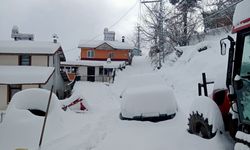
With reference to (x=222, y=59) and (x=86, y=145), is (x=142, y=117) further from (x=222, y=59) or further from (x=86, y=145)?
(x=222, y=59)

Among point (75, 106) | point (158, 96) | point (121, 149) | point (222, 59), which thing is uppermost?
point (222, 59)

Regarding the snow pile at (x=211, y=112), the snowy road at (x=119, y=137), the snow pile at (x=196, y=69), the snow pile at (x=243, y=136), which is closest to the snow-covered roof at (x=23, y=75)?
the snow pile at (x=196, y=69)

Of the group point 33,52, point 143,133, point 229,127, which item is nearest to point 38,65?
point 33,52

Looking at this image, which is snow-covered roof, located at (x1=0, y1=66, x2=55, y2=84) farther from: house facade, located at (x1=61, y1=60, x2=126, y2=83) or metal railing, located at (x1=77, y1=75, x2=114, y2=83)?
metal railing, located at (x1=77, y1=75, x2=114, y2=83)

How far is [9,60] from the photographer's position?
84.7 ft

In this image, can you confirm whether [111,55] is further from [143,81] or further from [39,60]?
[143,81]

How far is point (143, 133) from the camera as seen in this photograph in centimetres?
777

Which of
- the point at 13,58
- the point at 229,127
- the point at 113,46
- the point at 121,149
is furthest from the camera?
the point at 113,46

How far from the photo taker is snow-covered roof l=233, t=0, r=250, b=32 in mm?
4367

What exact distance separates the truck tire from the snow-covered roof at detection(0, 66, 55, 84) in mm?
18770

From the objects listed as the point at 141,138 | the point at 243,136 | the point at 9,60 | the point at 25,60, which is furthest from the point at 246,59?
the point at 9,60

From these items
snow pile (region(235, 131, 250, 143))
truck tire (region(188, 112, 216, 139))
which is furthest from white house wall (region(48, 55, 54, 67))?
snow pile (region(235, 131, 250, 143))

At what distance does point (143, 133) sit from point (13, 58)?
21.4 metres

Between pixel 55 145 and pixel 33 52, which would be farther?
pixel 33 52
